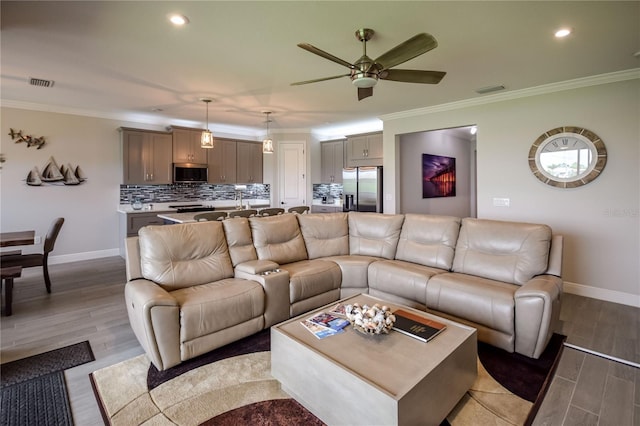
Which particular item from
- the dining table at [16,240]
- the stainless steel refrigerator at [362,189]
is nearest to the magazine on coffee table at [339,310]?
the dining table at [16,240]

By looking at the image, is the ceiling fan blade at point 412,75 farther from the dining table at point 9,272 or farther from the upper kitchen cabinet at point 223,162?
the upper kitchen cabinet at point 223,162

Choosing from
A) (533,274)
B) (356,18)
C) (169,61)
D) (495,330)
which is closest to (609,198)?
(533,274)

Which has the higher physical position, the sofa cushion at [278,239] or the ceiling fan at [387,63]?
the ceiling fan at [387,63]

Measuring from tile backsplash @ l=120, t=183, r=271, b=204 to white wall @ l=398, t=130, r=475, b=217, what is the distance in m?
3.45

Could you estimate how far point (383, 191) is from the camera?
20.3 feet

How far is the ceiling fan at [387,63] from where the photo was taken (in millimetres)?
2162

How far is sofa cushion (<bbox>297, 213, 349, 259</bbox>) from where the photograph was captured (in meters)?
4.04

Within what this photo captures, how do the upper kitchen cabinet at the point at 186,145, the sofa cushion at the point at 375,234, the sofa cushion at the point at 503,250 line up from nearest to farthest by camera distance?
the sofa cushion at the point at 503,250
the sofa cushion at the point at 375,234
the upper kitchen cabinet at the point at 186,145

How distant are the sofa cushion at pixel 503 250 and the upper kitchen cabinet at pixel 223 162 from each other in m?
5.38

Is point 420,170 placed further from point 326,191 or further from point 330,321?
point 330,321

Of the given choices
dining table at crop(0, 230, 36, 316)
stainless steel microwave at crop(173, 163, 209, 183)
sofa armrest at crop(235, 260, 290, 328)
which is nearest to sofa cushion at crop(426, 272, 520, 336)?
sofa armrest at crop(235, 260, 290, 328)

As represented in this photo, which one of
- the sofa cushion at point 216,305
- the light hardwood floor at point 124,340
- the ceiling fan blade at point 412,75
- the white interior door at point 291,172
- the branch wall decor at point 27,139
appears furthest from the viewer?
the white interior door at point 291,172

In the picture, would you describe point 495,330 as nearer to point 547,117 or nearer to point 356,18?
point 356,18

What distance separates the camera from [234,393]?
6.75 feet
